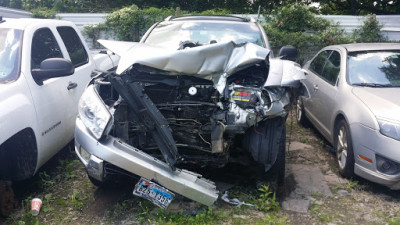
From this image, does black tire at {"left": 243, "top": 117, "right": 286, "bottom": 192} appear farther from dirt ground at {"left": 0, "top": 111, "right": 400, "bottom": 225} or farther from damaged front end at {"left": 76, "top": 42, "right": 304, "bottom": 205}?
dirt ground at {"left": 0, "top": 111, "right": 400, "bottom": 225}

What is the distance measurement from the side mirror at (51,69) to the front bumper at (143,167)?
3.07ft

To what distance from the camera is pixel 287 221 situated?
11.9 feet

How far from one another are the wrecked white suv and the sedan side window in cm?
169

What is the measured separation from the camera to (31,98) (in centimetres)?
389

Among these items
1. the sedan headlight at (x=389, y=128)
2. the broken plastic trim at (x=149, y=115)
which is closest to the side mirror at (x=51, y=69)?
the broken plastic trim at (x=149, y=115)

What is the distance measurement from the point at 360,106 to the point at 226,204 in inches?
76.6

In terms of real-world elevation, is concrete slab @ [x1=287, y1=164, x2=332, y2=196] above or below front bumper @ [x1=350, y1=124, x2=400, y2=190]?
below

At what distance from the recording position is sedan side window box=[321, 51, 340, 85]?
17.9 ft

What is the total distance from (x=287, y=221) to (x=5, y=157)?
115 inches

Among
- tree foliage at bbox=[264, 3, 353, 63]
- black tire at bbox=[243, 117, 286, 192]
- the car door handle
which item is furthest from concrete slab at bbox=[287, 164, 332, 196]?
tree foliage at bbox=[264, 3, 353, 63]

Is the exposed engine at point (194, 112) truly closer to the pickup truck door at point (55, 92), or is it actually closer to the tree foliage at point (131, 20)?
the pickup truck door at point (55, 92)

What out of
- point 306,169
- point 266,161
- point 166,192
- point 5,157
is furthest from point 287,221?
point 5,157

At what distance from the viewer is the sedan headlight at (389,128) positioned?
3904 millimetres

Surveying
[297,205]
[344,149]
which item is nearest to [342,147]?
[344,149]
